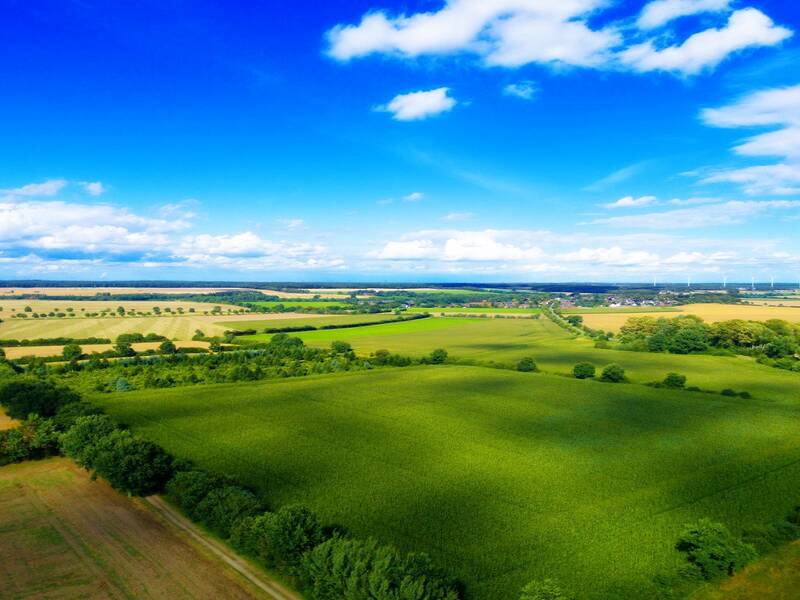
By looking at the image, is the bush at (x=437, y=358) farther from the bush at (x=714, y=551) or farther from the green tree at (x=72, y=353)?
the bush at (x=714, y=551)

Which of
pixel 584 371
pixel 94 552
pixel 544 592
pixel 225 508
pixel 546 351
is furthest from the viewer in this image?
pixel 546 351

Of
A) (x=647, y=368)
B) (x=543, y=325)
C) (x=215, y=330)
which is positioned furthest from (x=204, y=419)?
(x=543, y=325)

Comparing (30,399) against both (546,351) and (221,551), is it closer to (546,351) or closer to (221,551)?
(221,551)

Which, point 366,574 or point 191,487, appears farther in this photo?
point 191,487

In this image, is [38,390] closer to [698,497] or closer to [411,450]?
[411,450]

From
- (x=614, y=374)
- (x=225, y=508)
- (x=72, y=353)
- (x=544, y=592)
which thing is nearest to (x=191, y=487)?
(x=225, y=508)
